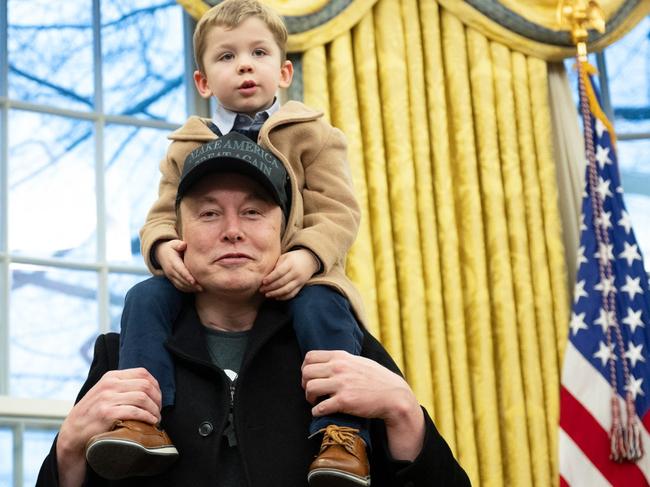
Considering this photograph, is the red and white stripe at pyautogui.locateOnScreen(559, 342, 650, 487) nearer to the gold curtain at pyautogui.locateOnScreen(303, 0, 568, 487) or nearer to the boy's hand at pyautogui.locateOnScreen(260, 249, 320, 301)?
the gold curtain at pyautogui.locateOnScreen(303, 0, 568, 487)

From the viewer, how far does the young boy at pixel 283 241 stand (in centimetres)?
213

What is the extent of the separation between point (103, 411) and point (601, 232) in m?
2.88

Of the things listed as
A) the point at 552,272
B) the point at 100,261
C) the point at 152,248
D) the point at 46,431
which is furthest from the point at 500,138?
the point at 152,248

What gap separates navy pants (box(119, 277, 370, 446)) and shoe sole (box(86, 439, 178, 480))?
14 centimetres


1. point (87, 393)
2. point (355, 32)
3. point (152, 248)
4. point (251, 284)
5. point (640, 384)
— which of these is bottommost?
point (87, 393)

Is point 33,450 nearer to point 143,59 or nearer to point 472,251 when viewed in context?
point 143,59

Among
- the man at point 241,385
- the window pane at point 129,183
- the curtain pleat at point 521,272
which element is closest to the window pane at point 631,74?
the curtain pleat at point 521,272

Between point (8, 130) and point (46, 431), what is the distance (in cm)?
100

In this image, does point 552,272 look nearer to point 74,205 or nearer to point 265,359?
point 74,205

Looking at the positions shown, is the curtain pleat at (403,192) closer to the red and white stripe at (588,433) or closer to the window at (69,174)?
the red and white stripe at (588,433)

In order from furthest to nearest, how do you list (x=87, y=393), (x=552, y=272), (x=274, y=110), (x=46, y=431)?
(x=552, y=272) → (x=46, y=431) → (x=274, y=110) → (x=87, y=393)

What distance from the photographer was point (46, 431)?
4.05m

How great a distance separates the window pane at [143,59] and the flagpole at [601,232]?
1.42 meters

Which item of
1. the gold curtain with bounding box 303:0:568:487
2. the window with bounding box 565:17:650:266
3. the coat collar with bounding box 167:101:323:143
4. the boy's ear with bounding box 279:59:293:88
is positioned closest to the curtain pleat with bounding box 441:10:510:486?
the gold curtain with bounding box 303:0:568:487
